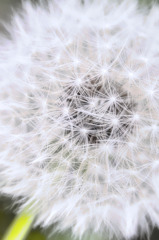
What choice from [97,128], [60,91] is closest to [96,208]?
[97,128]

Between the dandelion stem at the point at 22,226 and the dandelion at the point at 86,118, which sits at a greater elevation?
the dandelion at the point at 86,118

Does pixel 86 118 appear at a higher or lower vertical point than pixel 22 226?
higher

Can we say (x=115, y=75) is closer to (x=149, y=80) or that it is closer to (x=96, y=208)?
(x=149, y=80)

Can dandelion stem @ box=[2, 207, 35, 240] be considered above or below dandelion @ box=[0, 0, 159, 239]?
below
